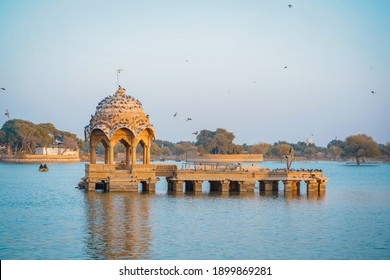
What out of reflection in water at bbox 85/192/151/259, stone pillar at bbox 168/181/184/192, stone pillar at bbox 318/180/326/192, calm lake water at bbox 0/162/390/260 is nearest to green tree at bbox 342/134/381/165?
stone pillar at bbox 318/180/326/192

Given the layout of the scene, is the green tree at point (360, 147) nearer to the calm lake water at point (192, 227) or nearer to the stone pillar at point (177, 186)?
the calm lake water at point (192, 227)

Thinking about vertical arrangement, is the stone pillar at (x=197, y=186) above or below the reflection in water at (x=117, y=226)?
above

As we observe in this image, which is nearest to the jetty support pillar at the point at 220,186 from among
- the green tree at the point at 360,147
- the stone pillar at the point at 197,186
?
the stone pillar at the point at 197,186

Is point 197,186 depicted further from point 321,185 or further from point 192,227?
point 192,227

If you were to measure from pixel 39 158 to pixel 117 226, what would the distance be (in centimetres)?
14599

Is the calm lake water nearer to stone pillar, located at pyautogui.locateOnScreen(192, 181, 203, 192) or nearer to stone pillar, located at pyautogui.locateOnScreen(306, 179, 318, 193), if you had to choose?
stone pillar, located at pyautogui.locateOnScreen(306, 179, 318, 193)

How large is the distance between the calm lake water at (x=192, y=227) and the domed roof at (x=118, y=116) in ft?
17.6

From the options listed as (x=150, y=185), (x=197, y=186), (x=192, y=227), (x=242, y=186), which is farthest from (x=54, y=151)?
(x=192, y=227)

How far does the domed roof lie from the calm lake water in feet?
17.6

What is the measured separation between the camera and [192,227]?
130 feet

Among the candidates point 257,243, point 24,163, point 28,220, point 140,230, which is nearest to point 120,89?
point 28,220

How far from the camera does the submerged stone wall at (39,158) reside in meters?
177

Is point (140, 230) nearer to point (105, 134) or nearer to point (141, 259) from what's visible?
point (141, 259)
